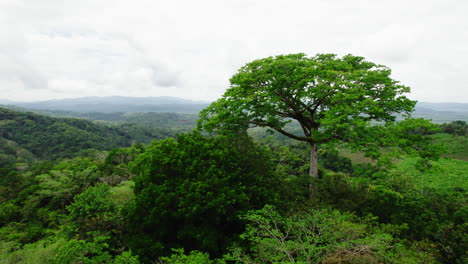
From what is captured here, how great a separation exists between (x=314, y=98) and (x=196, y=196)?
7.63 meters

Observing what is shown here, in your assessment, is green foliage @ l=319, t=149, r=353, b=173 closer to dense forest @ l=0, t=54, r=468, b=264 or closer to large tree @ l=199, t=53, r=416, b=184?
dense forest @ l=0, t=54, r=468, b=264

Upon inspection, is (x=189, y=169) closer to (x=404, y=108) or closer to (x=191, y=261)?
(x=191, y=261)

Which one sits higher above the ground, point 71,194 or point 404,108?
point 404,108

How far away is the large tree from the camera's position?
31.3 ft

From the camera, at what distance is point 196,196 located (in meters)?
8.61

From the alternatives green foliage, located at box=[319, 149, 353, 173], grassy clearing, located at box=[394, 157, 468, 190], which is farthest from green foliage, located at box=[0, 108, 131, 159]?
grassy clearing, located at box=[394, 157, 468, 190]

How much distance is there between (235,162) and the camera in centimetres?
1070

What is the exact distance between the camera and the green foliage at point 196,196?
8758mm

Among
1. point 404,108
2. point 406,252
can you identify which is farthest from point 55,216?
point 404,108

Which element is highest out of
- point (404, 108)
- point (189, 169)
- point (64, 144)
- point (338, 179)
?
point (404, 108)

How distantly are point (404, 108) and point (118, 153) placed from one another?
33375 millimetres

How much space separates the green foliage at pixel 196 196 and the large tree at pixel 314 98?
228cm

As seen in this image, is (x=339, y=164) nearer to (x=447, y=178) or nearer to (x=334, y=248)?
(x=447, y=178)

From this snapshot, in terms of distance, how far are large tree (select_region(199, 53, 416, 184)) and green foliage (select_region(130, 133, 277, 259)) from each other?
2282 mm
